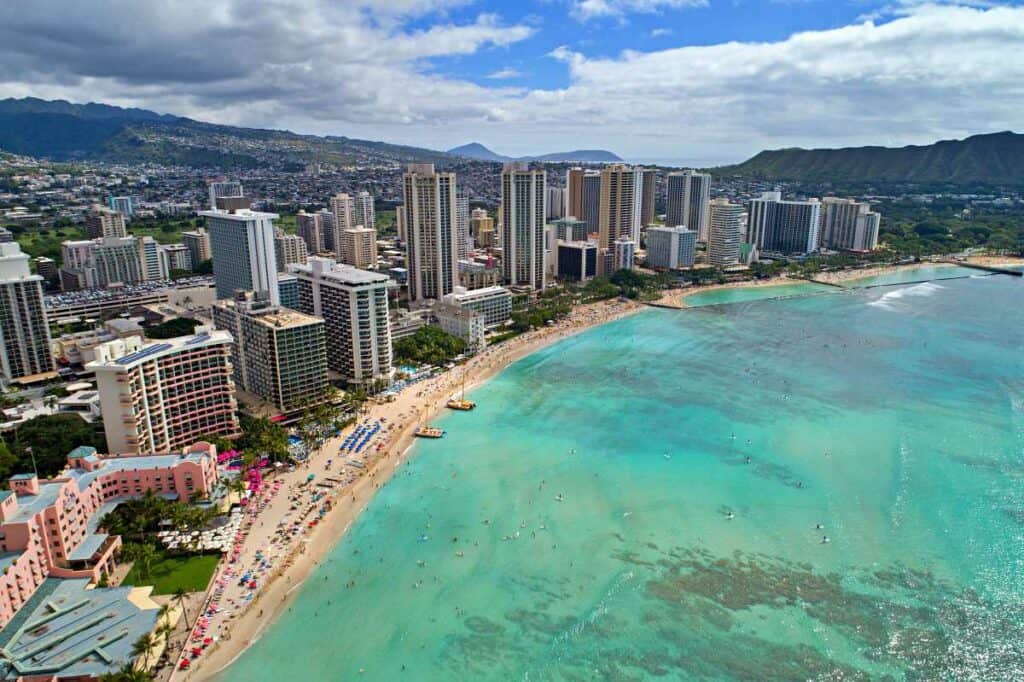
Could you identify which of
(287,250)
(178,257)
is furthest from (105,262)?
(287,250)

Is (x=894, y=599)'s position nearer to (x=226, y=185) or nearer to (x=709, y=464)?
(x=709, y=464)

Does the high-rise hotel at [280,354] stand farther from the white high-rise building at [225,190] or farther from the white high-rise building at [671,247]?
the white high-rise building at [225,190]

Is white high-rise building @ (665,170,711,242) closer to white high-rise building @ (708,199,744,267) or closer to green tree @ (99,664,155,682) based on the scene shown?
white high-rise building @ (708,199,744,267)

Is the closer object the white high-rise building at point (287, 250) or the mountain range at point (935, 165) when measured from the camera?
the white high-rise building at point (287, 250)

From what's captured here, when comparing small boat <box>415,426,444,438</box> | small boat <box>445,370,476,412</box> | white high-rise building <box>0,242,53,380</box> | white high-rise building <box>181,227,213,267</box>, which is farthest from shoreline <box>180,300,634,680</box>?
white high-rise building <box>181,227,213,267</box>

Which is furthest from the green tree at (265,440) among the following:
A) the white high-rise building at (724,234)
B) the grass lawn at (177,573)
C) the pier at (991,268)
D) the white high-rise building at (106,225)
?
the pier at (991,268)

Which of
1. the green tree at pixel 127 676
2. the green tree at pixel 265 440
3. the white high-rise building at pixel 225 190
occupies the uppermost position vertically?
the white high-rise building at pixel 225 190
